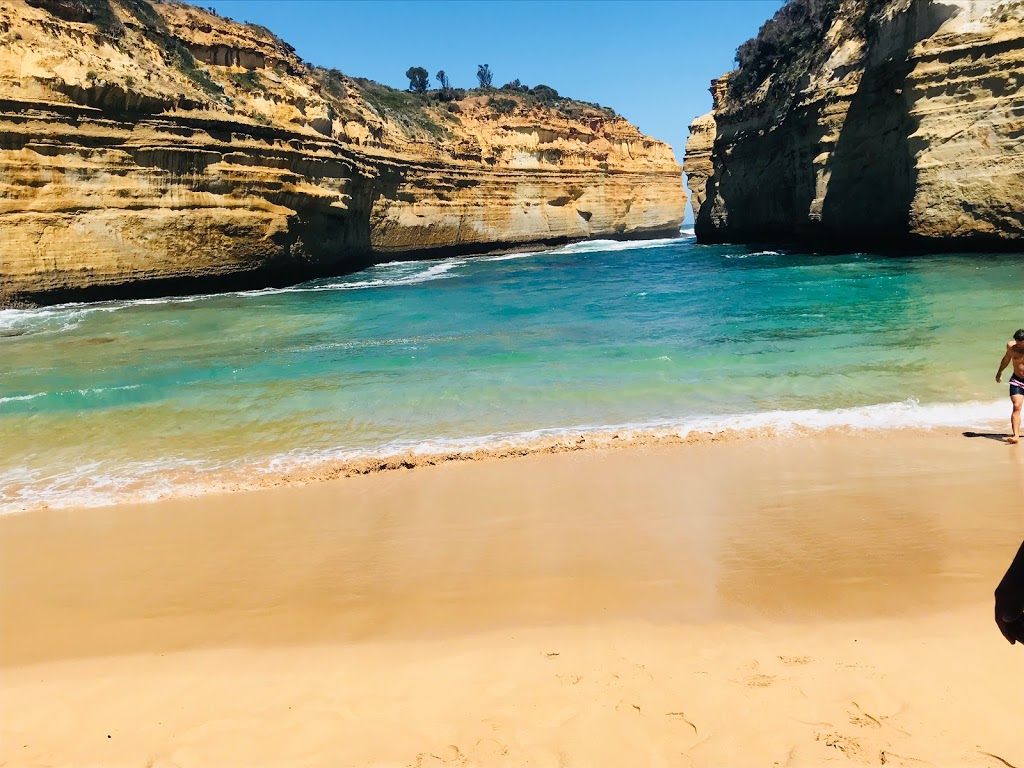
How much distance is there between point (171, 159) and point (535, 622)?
21795 millimetres

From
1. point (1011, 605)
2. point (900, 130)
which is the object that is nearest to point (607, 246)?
point (900, 130)

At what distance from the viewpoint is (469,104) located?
49500 millimetres

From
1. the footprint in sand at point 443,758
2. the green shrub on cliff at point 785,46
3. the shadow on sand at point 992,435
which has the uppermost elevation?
the green shrub on cliff at point 785,46

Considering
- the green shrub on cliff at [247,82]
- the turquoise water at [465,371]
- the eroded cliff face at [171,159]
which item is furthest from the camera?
the green shrub on cliff at [247,82]

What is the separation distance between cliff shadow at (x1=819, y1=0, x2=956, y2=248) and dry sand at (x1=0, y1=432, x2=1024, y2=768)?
18.7 m

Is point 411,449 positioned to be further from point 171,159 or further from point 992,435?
point 171,159

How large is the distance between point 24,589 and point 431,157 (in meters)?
37.8

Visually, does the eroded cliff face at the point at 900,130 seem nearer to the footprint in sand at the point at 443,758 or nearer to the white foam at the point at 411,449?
the white foam at the point at 411,449

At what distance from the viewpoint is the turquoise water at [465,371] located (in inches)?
286

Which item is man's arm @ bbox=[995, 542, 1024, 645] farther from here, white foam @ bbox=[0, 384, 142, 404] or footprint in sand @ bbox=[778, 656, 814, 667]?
white foam @ bbox=[0, 384, 142, 404]

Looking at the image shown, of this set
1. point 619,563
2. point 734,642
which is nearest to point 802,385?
point 619,563

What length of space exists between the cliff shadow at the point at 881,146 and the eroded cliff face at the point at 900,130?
0.14 feet

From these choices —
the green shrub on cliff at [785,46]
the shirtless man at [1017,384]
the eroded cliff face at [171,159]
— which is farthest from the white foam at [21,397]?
the green shrub on cliff at [785,46]

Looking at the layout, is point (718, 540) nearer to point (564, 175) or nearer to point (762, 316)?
point (762, 316)
